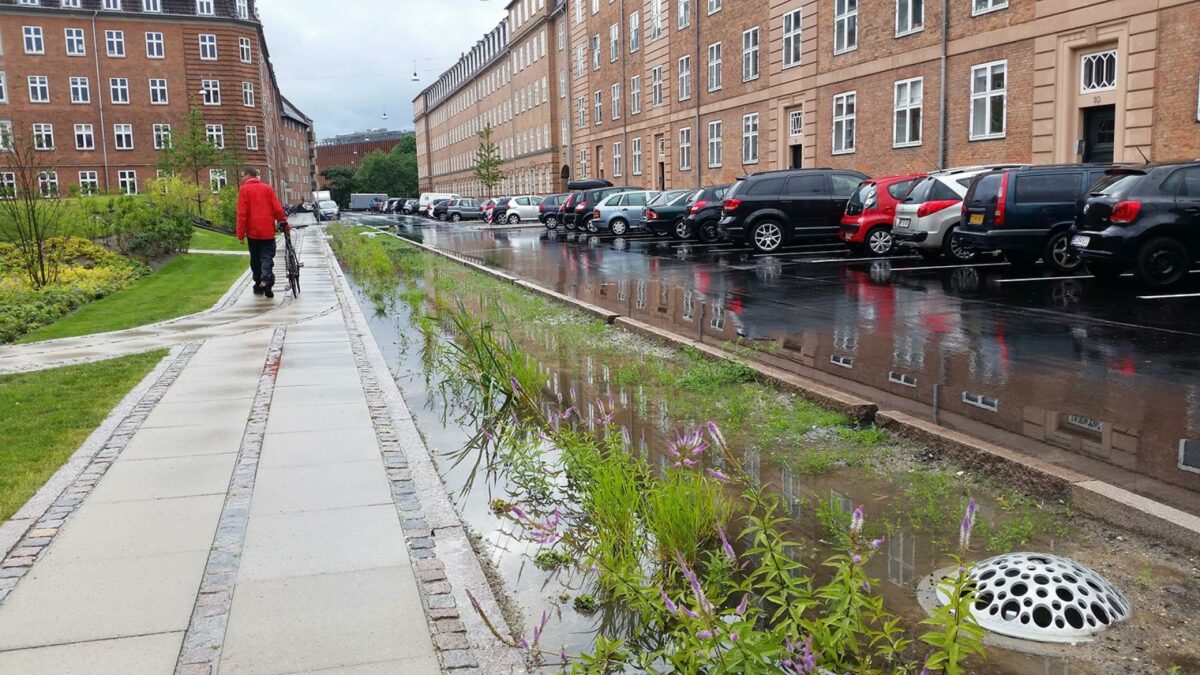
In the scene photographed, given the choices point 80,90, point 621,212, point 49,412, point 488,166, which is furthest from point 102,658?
point 488,166

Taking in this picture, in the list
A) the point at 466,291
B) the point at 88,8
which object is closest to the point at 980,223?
the point at 466,291

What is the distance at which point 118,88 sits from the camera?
69938 millimetres

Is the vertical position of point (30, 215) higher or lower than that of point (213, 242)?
higher

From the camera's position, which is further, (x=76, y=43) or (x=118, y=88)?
(x=118, y=88)

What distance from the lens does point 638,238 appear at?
34375mm

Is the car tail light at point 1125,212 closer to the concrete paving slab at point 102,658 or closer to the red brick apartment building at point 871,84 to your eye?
the red brick apartment building at point 871,84

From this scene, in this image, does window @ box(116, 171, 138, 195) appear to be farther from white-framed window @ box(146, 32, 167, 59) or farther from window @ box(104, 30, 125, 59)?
Result: white-framed window @ box(146, 32, 167, 59)

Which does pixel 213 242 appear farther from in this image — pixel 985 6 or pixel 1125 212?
pixel 1125 212

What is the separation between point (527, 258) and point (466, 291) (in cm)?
985

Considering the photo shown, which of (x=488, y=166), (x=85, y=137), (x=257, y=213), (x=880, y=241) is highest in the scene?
(x=85, y=137)

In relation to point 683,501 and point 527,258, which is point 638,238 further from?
point 683,501

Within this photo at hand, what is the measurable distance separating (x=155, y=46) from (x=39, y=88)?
8158 mm

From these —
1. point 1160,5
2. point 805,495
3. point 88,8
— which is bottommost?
point 805,495

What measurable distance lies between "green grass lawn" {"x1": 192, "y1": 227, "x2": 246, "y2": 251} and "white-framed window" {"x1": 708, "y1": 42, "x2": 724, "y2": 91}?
1955 centimetres
